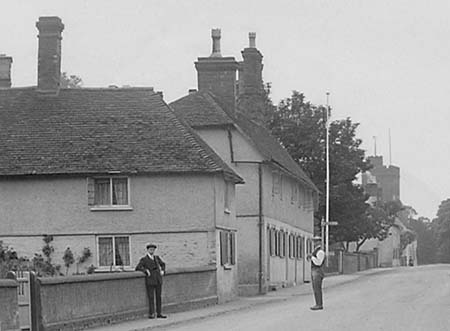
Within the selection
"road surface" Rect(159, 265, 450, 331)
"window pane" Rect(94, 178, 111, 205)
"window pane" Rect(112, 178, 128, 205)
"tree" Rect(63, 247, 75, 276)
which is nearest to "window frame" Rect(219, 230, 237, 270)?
"road surface" Rect(159, 265, 450, 331)

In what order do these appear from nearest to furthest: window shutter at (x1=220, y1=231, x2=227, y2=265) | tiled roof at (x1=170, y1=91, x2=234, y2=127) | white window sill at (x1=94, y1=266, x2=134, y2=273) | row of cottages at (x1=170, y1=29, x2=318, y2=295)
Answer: white window sill at (x1=94, y1=266, x2=134, y2=273), window shutter at (x1=220, y1=231, x2=227, y2=265), tiled roof at (x1=170, y1=91, x2=234, y2=127), row of cottages at (x1=170, y1=29, x2=318, y2=295)

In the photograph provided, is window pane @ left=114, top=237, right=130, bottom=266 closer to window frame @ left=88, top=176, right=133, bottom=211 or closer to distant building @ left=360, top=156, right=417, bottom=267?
window frame @ left=88, top=176, right=133, bottom=211

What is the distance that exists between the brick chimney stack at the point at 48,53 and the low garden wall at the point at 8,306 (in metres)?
20.6

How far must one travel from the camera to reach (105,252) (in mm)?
37875

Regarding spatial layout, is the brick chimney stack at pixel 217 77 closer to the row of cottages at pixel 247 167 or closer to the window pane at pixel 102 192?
the row of cottages at pixel 247 167

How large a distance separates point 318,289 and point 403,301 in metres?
5.02

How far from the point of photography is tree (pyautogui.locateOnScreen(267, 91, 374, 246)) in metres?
76.7

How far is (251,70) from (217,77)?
709cm

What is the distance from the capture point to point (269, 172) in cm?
4988

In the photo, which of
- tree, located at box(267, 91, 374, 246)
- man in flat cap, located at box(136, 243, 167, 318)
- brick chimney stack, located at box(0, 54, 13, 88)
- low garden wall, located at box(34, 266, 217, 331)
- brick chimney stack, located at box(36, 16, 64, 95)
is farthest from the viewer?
tree, located at box(267, 91, 374, 246)

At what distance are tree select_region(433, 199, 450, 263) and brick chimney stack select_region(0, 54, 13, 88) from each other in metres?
105

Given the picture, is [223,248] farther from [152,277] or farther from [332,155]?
[332,155]

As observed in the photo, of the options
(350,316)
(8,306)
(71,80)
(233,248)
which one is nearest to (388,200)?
(71,80)

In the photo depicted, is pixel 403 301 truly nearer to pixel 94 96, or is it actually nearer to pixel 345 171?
pixel 94 96
